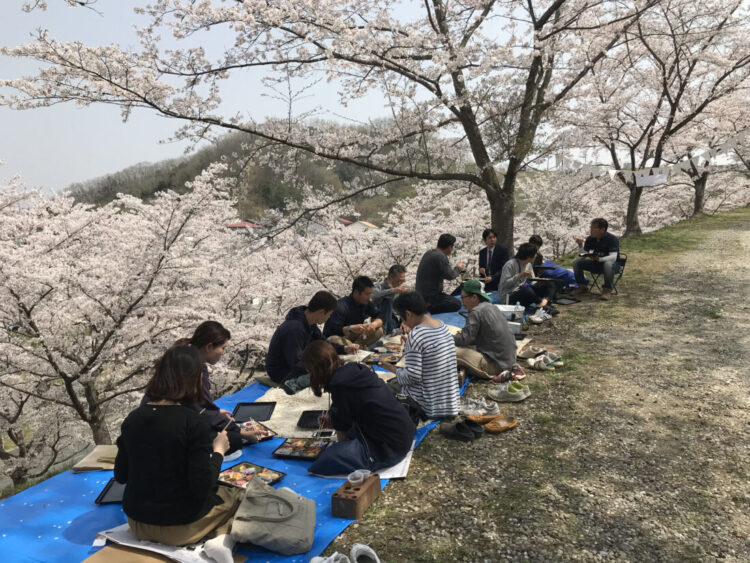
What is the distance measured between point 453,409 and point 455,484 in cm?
90

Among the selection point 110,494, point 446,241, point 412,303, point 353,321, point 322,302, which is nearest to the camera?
point 110,494

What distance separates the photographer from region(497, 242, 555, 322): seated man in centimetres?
712

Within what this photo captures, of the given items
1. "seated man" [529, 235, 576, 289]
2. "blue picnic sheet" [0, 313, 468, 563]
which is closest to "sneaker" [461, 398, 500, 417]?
"blue picnic sheet" [0, 313, 468, 563]

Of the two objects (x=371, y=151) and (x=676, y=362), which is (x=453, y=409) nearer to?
(x=676, y=362)

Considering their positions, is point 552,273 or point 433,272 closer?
point 433,272

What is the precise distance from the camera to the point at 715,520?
3.09 meters

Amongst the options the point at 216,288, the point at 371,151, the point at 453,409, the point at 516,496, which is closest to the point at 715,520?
the point at 516,496

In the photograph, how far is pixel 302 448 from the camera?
3.94 meters

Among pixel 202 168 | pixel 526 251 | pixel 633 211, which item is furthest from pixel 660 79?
pixel 202 168

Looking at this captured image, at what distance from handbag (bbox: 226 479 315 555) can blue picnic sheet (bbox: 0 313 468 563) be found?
0.31ft

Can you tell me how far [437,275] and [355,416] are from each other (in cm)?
417

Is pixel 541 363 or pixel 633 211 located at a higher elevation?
pixel 633 211

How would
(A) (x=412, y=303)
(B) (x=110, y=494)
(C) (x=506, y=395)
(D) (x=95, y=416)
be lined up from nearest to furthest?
(B) (x=110, y=494) → (A) (x=412, y=303) → (C) (x=506, y=395) → (D) (x=95, y=416)

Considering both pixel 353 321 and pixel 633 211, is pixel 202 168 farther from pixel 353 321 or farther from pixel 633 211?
pixel 353 321
